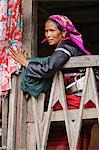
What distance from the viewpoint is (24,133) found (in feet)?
13.1

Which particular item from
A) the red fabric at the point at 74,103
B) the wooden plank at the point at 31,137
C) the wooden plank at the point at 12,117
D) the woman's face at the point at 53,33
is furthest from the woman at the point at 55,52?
the wooden plank at the point at 31,137

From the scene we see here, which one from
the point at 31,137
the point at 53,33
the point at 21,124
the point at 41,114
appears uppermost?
the point at 53,33

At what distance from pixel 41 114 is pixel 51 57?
566 mm

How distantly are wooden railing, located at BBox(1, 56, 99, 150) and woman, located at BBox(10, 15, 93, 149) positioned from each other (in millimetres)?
90

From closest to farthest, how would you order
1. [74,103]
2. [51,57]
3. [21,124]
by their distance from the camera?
[51,57]
[74,103]
[21,124]

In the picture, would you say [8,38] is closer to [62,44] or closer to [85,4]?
[62,44]

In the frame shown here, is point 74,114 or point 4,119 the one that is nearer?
point 74,114

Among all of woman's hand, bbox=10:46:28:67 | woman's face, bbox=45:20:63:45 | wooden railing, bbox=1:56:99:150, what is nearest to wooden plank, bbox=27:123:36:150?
wooden railing, bbox=1:56:99:150

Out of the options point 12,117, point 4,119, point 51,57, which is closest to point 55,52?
point 51,57

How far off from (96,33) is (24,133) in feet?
13.3

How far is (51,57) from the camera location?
145 inches

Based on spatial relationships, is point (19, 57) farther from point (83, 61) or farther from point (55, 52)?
point (83, 61)

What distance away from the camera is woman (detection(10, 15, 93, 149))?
3668 millimetres

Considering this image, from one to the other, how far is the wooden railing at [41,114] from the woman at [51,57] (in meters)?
0.09
